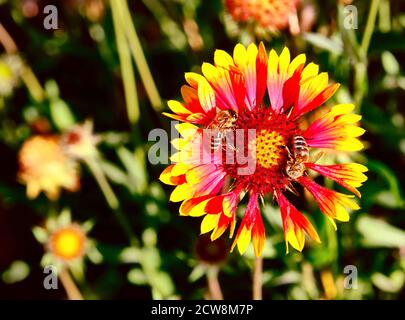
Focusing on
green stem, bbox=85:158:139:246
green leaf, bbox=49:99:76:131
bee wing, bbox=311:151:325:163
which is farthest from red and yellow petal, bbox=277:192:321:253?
green leaf, bbox=49:99:76:131

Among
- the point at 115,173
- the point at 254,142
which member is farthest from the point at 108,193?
the point at 254,142

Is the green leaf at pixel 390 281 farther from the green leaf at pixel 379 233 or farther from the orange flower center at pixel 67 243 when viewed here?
the orange flower center at pixel 67 243

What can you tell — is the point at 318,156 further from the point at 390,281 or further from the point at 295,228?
the point at 390,281

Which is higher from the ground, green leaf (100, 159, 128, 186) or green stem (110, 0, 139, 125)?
green stem (110, 0, 139, 125)

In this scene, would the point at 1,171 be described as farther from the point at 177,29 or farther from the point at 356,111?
the point at 356,111

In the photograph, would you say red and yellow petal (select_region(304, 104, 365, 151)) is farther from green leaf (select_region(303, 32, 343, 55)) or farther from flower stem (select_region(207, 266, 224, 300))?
flower stem (select_region(207, 266, 224, 300))
